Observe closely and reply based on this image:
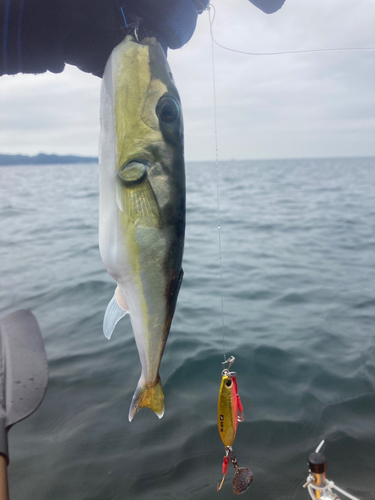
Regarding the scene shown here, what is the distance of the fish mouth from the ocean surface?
10.5 feet

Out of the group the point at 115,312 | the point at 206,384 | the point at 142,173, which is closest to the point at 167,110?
the point at 142,173

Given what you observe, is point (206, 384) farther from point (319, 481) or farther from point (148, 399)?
point (148, 399)

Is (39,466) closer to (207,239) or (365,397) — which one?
(365,397)

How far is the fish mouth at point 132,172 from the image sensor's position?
121cm

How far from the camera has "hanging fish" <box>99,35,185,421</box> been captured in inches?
48.0

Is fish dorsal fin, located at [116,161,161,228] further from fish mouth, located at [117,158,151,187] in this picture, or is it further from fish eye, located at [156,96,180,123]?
fish eye, located at [156,96,180,123]

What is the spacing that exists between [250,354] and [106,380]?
2024 mm

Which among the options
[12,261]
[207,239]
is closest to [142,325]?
[12,261]

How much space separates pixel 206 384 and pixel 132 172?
13.2 ft

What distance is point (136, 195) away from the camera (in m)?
1.23

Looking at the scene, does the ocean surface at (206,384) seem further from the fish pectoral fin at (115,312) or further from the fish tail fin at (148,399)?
the fish pectoral fin at (115,312)

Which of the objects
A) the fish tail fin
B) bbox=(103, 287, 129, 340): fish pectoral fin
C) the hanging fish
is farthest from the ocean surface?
the hanging fish

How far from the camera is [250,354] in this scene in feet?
17.4

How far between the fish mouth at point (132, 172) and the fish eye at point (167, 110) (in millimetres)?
167
